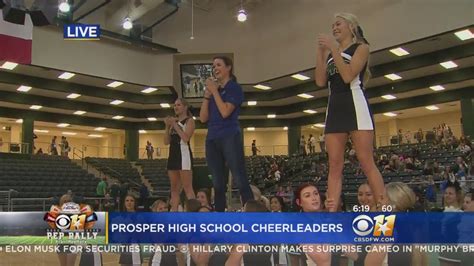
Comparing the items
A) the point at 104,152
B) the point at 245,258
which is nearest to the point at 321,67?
the point at 245,258

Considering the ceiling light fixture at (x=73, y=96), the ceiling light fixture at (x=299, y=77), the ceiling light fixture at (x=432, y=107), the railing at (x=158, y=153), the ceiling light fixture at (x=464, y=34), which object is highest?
the ceiling light fixture at (x=464, y=34)

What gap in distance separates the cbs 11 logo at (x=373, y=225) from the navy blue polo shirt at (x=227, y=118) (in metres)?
1.40

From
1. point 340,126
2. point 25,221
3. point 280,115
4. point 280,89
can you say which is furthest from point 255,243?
point 280,115

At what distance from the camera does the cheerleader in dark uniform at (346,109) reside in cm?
318

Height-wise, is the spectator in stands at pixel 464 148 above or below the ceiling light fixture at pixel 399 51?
below

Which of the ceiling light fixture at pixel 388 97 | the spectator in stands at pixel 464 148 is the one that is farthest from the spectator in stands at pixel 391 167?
the ceiling light fixture at pixel 388 97

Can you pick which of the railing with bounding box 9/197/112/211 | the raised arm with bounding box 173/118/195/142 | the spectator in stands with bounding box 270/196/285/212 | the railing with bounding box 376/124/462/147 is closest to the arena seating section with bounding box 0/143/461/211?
the railing with bounding box 9/197/112/211

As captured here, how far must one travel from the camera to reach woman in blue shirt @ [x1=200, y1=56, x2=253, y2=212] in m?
3.77

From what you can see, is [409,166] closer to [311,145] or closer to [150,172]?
[311,145]

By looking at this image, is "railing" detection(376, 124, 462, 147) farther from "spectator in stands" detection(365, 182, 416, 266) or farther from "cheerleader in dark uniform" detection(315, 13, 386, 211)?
"cheerleader in dark uniform" detection(315, 13, 386, 211)

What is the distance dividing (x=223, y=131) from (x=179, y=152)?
1303 millimetres

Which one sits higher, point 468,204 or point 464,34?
point 464,34

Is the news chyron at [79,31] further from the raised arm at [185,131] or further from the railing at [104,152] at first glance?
the railing at [104,152]

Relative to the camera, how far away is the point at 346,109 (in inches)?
127
